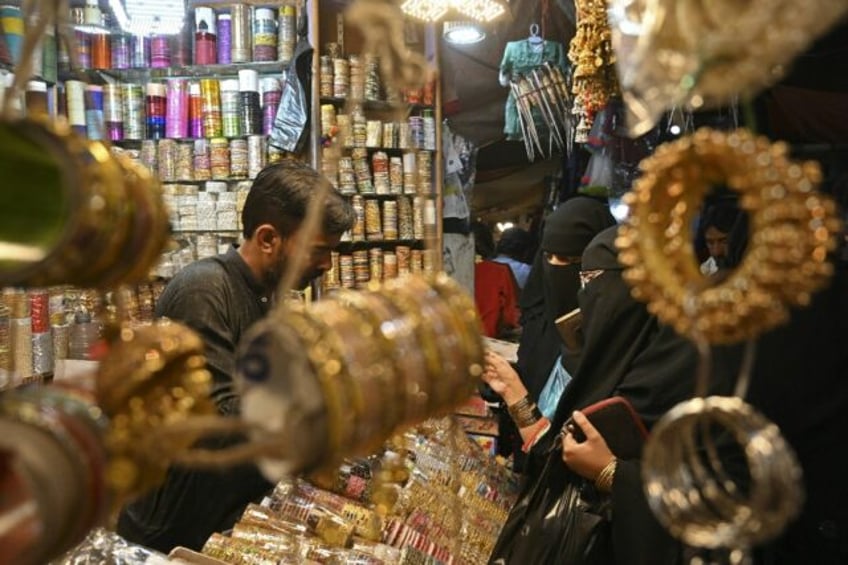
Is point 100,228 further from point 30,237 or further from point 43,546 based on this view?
point 43,546

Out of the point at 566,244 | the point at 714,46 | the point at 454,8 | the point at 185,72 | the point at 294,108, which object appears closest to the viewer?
the point at 714,46

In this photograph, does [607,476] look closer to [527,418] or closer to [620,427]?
[620,427]

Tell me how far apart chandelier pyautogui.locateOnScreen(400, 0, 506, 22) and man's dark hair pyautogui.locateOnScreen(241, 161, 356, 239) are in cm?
70

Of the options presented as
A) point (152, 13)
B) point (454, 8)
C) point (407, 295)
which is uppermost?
point (152, 13)

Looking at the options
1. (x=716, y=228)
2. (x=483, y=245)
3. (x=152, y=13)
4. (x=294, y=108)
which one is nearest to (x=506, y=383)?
(x=716, y=228)

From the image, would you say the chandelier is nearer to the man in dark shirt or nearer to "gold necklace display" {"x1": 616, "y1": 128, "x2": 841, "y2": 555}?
the man in dark shirt

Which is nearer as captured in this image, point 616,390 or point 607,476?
point 607,476

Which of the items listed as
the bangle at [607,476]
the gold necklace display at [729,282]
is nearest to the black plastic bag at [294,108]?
the bangle at [607,476]

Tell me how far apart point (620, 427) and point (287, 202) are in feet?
2.81

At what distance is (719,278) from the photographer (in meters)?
0.54

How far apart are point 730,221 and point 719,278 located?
96.2 inches

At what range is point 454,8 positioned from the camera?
91.3 inches

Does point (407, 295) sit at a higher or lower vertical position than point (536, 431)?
higher

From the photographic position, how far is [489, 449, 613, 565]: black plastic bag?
5.03 ft
